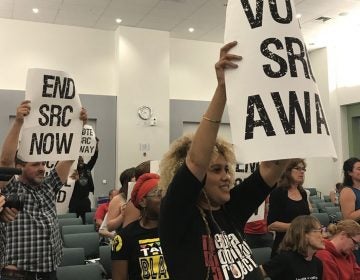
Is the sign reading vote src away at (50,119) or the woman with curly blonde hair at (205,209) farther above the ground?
the sign reading vote src away at (50,119)

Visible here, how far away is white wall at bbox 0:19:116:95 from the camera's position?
443 inches

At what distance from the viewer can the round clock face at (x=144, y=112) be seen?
1173cm

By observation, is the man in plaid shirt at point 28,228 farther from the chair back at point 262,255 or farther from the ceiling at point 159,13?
the ceiling at point 159,13

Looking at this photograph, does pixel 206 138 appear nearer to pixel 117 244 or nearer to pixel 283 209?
pixel 117 244

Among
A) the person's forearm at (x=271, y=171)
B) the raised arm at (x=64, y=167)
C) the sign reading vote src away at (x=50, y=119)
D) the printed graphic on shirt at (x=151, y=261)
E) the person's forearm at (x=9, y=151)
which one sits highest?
the sign reading vote src away at (x=50, y=119)

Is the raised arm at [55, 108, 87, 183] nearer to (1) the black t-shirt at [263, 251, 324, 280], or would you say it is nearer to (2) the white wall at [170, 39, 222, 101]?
(1) the black t-shirt at [263, 251, 324, 280]

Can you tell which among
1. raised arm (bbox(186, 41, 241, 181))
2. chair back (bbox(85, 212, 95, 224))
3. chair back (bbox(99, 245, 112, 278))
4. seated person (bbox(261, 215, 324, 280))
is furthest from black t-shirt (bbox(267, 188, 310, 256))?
chair back (bbox(85, 212, 95, 224))

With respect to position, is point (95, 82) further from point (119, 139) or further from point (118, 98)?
point (119, 139)

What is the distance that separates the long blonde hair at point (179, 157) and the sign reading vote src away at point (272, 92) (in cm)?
17

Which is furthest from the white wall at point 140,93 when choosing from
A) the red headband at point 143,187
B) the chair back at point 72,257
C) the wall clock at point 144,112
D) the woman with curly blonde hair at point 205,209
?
the woman with curly blonde hair at point 205,209

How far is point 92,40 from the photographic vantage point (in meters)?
12.2

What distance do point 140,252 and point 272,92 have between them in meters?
1.37

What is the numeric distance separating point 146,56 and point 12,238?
969cm

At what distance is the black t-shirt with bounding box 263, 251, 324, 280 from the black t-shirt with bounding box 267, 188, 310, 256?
0.54 m
